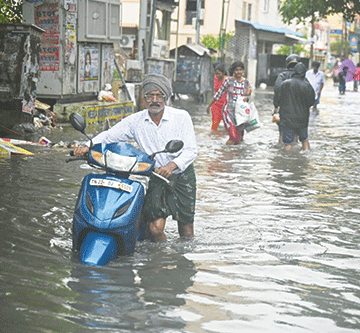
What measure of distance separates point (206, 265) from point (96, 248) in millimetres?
930

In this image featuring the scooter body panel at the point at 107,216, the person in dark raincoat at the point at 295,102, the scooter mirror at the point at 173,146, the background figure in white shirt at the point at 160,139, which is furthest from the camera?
the person in dark raincoat at the point at 295,102

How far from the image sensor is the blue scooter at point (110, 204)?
4.56 metres

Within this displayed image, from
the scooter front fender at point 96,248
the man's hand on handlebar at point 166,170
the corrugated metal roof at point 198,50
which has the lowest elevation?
the scooter front fender at point 96,248

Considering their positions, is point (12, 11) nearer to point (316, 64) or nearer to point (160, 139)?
point (316, 64)

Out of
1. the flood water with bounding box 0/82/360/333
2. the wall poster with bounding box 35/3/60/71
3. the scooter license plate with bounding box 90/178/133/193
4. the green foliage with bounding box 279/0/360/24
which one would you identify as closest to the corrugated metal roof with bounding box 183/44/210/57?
the green foliage with bounding box 279/0/360/24

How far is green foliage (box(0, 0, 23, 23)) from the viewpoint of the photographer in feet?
46.9

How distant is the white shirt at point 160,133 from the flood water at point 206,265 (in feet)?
2.60

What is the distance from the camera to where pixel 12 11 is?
49.2ft

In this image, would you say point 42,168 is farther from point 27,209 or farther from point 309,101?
point 309,101

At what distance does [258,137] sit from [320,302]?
10367 millimetres

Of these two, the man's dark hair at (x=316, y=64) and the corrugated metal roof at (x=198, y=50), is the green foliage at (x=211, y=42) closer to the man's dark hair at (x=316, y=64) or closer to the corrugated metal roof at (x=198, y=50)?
the corrugated metal roof at (x=198, y=50)

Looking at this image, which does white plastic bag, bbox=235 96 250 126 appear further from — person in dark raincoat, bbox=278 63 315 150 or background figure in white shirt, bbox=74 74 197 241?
background figure in white shirt, bbox=74 74 197 241

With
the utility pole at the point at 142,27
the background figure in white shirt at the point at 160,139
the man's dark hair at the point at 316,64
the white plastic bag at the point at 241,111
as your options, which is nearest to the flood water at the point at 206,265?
the background figure in white shirt at the point at 160,139

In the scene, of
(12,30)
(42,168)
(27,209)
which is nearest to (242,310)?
(27,209)
